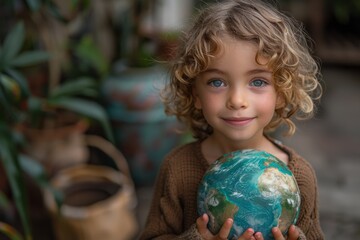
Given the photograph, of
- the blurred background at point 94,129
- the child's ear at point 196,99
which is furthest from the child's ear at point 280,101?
the blurred background at point 94,129

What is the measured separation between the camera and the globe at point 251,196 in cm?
143

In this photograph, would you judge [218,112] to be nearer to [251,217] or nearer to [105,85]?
[251,217]

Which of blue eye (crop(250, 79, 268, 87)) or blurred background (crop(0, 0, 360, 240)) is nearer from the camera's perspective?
blue eye (crop(250, 79, 268, 87))

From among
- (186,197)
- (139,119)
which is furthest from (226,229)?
(139,119)

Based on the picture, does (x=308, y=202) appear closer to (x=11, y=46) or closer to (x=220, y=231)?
(x=220, y=231)

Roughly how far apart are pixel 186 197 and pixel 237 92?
38 cm

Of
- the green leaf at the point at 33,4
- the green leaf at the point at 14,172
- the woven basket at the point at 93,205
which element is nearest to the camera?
the green leaf at the point at 14,172

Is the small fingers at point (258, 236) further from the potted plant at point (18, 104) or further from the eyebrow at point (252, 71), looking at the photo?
→ the potted plant at point (18, 104)

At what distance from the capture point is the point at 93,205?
3402mm

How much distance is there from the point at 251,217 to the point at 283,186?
0.39ft

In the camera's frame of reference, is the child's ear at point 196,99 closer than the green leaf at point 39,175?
Yes

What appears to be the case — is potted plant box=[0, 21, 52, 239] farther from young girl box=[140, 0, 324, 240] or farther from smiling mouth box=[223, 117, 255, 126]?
smiling mouth box=[223, 117, 255, 126]

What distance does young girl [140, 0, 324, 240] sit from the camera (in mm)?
1484

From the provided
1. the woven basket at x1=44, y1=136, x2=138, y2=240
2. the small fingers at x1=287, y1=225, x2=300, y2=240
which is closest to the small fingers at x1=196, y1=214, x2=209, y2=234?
the small fingers at x1=287, y1=225, x2=300, y2=240
